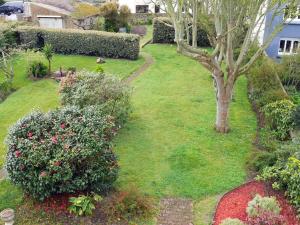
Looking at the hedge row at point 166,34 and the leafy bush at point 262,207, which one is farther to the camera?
the hedge row at point 166,34

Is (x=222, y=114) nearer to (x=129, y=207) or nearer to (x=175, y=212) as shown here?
(x=175, y=212)

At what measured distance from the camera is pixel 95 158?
41.7ft

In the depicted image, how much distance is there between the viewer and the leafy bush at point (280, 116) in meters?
17.0

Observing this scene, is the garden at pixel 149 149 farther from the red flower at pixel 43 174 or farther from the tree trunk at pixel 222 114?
the tree trunk at pixel 222 114

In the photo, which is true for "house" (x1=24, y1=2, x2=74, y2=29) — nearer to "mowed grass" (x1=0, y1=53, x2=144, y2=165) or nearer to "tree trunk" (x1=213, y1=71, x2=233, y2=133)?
"mowed grass" (x1=0, y1=53, x2=144, y2=165)

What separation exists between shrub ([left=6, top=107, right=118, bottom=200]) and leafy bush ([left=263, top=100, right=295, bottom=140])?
27.2 feet

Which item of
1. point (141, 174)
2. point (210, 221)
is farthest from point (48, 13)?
point (210, 221)

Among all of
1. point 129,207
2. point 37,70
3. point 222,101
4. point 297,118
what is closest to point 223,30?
point 222,101

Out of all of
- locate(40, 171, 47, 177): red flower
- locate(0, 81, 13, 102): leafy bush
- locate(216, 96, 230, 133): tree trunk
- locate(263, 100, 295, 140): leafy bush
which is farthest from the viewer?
locate(0, 81, 13, 102): leafy bush

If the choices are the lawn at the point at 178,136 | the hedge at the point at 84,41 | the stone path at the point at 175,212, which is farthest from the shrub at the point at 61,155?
the hedge at the point at 84,41

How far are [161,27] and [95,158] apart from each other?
24.8 metres

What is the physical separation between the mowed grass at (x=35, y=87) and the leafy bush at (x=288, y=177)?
35.5ft

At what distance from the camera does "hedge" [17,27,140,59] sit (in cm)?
3050

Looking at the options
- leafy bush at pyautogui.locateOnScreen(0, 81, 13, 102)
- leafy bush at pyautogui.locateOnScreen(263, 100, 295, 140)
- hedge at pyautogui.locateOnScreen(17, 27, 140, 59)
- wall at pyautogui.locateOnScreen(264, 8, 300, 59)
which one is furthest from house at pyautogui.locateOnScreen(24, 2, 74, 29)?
leafy bush at pyautogui.locateOnScreen(263, 100, 295, 140)
